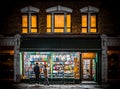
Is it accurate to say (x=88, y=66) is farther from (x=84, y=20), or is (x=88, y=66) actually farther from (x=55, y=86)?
(x=55, y=86)

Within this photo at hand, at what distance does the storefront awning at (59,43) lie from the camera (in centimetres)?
2792

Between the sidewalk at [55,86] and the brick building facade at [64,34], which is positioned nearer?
the sidewalk at [55,86]

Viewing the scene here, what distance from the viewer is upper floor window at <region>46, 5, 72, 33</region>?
28.4m

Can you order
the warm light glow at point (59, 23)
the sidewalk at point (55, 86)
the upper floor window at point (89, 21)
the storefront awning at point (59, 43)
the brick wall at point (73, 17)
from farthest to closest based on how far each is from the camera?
the warm light glow at point (59, 23)
the upper floor window at point (89, 21)
the brick wall at point (73, 17)
the storefront awning at point (59, 43)
the sidewalk at point (55, 86)

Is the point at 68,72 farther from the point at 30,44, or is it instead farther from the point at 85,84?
the point at 30,44

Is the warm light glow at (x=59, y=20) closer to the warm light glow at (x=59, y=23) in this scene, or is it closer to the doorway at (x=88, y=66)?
the warm light glow at (x=59, y=23)

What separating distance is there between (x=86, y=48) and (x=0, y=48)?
7.84m

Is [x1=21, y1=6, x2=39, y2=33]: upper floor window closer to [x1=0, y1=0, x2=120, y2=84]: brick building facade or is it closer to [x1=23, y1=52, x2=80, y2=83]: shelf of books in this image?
[x1=0, y1=0, x2=120, y2=84]: brick building facade

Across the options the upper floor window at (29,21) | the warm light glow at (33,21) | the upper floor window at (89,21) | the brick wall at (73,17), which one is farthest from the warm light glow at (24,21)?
the upper floor window at (89,21)

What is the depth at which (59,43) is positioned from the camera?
92.2 ft

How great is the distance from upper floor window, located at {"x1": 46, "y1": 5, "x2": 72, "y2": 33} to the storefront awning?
931 millimetres

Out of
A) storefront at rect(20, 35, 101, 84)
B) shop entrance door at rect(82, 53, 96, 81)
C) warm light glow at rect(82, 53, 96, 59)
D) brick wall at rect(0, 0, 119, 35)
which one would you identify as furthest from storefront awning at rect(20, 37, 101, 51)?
shop entrance door at rect(82, 53, 96, 81)

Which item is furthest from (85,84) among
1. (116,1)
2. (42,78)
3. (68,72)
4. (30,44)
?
(116,1)

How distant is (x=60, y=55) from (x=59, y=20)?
327cm
